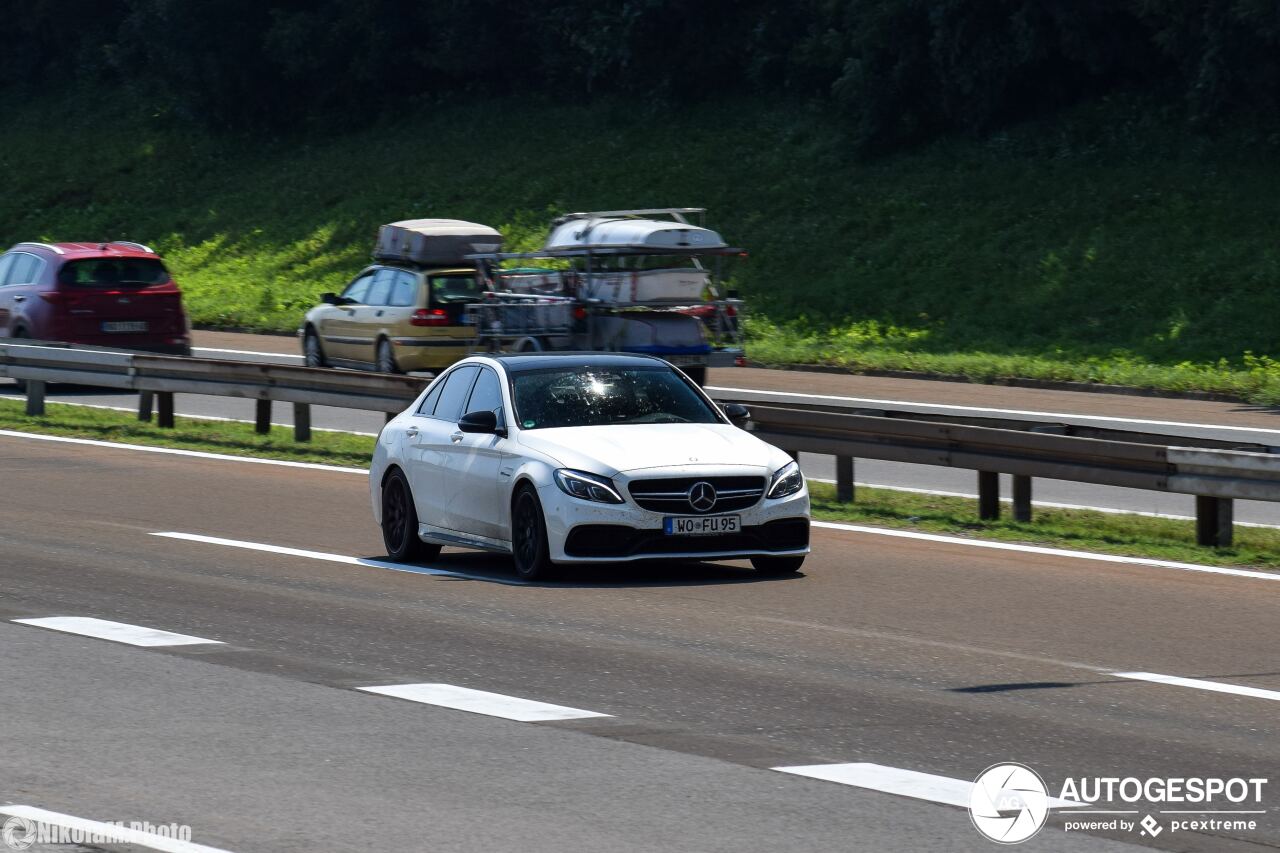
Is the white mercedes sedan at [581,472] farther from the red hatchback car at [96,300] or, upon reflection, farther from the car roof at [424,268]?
the red hatchback car at [96,300]

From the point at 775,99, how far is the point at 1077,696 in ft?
137

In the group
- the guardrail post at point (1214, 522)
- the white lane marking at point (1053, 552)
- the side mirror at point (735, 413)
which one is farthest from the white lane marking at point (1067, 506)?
the side mirror at point (735, 413)

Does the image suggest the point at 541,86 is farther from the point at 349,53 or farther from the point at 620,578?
the point at 620,578

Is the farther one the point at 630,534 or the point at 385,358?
the point at 385,358

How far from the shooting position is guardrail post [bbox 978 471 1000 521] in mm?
15188

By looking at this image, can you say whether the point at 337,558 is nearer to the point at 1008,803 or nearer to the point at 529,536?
the point at 529,536

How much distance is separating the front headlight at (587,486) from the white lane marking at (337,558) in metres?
0.68

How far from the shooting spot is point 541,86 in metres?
55.2

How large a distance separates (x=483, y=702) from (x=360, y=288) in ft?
63.9

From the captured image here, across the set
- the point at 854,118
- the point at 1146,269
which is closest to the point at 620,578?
the point at 1146,269

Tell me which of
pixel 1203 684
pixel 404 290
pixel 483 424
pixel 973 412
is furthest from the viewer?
pixel 404 290

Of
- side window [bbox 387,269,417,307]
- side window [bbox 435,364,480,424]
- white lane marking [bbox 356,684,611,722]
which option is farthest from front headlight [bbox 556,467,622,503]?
side window [bbox 387,269,417,307]

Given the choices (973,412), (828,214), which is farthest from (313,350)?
(828,214)

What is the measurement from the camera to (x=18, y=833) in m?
Answer: 6.18
